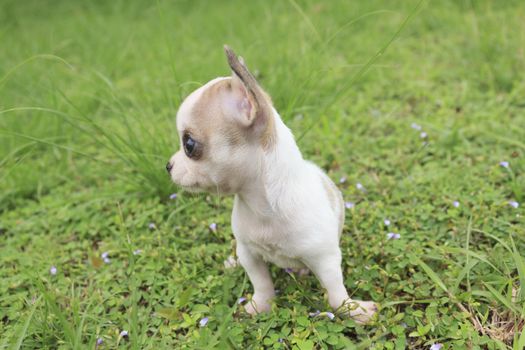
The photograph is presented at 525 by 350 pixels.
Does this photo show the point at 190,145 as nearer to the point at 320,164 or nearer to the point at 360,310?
the point at 360,310

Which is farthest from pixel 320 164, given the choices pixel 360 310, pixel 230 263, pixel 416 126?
pixel 360 310

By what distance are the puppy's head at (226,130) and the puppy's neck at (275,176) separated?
3cm


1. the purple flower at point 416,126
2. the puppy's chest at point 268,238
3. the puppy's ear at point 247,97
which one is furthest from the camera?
the purple flower at point 416,126

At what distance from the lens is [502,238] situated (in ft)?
9.05

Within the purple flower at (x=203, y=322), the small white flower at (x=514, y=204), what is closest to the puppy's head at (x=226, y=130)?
the purple flower at (x=203, y=322)

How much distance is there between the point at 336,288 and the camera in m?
2.36

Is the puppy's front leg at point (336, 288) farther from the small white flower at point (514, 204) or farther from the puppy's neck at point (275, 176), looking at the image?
the small white flower at point (514, 204)

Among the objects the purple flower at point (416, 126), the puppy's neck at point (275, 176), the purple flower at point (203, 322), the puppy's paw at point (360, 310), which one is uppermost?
the puppy's neck at point (275, 176)

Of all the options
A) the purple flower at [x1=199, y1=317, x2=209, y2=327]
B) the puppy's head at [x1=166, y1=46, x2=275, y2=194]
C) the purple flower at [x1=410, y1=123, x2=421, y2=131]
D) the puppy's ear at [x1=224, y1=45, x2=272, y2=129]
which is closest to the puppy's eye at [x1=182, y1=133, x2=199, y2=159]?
the puppy's head at [x1=166, y1=46, x2=275, y2=194]

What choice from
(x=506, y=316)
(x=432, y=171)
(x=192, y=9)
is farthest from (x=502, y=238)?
(x=192, y=9)

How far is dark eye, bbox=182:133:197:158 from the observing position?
6.70 feet

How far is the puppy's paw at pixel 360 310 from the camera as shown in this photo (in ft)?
7.73

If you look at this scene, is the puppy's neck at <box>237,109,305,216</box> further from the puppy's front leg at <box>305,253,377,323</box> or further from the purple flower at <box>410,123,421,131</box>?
the purple flower at <box>410,123,421,131</box>

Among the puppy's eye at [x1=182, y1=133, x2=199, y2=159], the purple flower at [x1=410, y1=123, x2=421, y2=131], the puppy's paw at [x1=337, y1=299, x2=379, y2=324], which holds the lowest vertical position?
the purple flower at [x1=410, y1=123, x2=421, y2=131]
